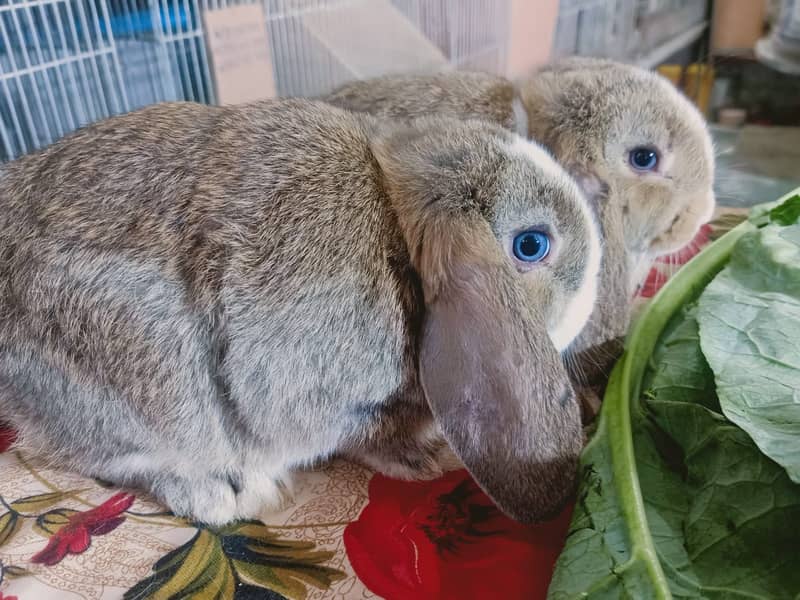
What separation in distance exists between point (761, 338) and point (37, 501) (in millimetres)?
1030

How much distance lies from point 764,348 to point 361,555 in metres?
0.58

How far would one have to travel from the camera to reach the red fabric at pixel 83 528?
3.30 feet

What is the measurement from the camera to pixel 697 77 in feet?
8.68

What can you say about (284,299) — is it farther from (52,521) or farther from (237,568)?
(52,521)

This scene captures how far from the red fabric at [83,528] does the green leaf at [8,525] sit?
58 mm

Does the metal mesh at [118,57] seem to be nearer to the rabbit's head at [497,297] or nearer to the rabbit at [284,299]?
the rabbit at [284,299]

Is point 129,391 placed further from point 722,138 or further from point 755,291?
point 722,138

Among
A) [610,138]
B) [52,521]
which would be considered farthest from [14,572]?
[610,138]

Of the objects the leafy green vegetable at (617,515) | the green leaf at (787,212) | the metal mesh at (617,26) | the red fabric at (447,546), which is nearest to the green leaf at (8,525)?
the red fabric at (447,546)

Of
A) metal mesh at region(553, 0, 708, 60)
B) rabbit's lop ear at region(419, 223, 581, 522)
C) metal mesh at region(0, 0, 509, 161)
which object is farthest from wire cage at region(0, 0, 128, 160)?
metal mesh at region(553, 0, 708, 60)

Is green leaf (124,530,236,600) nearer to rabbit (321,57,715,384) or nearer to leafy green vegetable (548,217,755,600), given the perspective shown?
leafy green vegetable (548,217,755,600)

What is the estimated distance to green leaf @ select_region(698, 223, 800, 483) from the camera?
857mm

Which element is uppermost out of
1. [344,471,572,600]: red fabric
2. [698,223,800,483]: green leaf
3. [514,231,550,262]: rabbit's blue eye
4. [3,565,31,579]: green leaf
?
[514,231,550,262]: rabbit's blue eye

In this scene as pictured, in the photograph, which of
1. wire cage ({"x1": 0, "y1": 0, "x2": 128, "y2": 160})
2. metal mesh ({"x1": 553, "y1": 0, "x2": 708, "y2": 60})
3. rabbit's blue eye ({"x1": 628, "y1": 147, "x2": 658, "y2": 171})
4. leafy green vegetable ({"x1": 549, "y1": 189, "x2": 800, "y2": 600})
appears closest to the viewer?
leafy green vegetable ({"x1": 549, "y1": 189, "x2": 800, "y2": 600})
